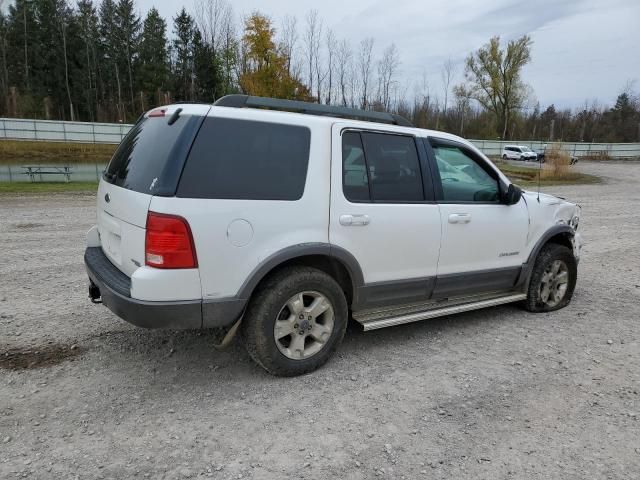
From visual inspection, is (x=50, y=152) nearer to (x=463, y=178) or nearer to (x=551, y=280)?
(x=463, y=178)

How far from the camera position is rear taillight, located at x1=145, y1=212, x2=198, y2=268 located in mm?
2947

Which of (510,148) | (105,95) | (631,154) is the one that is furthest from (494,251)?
(105,95)

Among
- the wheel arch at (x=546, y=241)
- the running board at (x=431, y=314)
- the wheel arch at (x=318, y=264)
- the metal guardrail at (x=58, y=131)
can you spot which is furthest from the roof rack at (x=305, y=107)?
the metal guardrail at (x=58, y=131)

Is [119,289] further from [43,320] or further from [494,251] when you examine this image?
[494,251]

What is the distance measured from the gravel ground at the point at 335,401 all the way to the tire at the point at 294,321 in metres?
0.18

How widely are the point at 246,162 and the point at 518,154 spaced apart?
4780 cm

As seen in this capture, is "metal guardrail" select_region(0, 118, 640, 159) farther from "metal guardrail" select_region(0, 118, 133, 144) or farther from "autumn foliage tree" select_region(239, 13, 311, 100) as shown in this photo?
"autumn foliage tree" select_region(239, 13, 311, 100)

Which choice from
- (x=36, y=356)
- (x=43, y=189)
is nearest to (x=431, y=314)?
(x=36, y=356)

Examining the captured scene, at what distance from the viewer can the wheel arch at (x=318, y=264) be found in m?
3.25

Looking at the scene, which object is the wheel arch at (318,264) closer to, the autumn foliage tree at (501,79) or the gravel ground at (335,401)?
the gravel ground at (335,401)

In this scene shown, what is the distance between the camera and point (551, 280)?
16.8 feet

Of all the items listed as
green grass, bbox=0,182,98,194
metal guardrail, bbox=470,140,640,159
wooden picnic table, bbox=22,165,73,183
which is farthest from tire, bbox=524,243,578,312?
metal guardrail, bbox=470,140,640,159

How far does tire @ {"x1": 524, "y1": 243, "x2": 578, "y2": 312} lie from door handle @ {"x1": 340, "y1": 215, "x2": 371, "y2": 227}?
2.30 m

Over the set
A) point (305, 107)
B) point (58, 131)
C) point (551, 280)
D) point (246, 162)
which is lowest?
point (551, 280)
